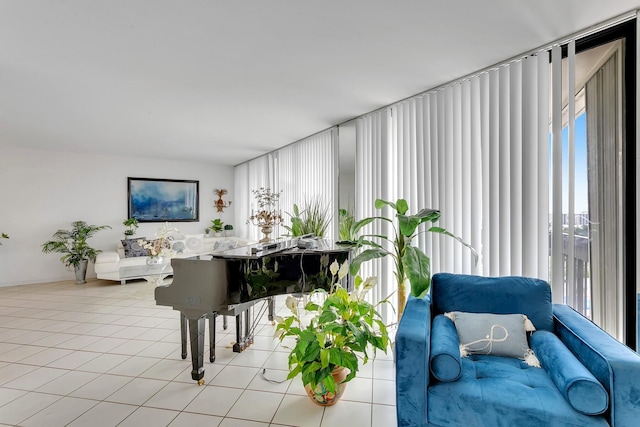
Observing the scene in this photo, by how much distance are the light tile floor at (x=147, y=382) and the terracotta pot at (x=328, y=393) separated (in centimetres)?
4

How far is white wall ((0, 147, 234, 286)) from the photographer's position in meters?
5.71

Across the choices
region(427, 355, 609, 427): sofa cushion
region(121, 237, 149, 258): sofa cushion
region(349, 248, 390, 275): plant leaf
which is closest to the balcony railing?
region(427, 355, 609, 427): sofa cushion

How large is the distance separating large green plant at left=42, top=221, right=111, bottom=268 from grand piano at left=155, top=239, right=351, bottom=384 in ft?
15.0

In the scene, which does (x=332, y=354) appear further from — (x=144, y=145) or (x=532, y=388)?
(x=144, y=145)

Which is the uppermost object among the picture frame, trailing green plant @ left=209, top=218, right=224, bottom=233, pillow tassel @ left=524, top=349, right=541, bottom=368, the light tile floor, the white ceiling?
the white ceiling

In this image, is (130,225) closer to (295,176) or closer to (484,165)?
(295,176)

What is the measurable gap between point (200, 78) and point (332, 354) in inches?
96.5

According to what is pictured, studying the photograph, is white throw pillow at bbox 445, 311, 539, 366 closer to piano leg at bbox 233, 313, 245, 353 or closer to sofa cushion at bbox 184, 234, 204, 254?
piano leg at bbox 233, 313, 245, 353

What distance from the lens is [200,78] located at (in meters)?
2.79

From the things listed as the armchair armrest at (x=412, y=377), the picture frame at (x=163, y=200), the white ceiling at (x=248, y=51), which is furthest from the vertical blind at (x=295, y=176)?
the armchair armrest at (x=412, y=377)

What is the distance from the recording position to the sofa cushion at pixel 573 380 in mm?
1401

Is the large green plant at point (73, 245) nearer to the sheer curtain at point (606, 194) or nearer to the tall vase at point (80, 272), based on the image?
the tall vase at point (80, 272)

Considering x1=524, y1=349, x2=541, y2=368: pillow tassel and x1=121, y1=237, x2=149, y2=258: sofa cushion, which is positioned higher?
x1=121, y1=237, x2=149, y2=258: sofa cushion

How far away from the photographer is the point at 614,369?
4.57ft
